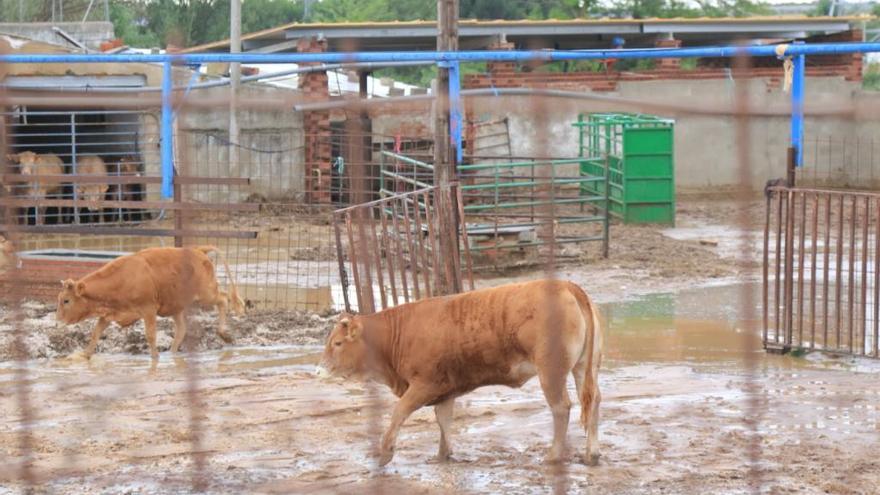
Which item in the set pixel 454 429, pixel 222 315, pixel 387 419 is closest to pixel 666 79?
pixel 222 315

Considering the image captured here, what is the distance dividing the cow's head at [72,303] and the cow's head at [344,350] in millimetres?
3986

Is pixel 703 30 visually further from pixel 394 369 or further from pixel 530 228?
pixel 394 369

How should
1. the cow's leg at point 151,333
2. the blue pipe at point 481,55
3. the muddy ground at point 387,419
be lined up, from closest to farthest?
the muddy ground at point 387,419
the blue pipe at point 481,55
the cow's leg at point 151,333

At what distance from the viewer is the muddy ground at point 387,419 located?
22.1ft

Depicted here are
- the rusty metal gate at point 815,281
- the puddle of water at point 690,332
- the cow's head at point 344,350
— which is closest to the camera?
the cow's head at point 344,350

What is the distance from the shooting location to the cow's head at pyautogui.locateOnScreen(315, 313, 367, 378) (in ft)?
25.2

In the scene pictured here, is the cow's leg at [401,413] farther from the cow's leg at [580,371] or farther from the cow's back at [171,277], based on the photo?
the cow's back at [171,277]

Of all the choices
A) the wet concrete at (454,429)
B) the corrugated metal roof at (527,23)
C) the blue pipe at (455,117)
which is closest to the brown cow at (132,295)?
the wet concrete at (454,429)

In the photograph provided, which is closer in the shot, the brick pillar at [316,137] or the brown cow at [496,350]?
the brown cow at [496,350]

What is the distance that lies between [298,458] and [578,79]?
64.3ft

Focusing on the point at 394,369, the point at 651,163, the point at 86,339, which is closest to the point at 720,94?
the point at 651,163

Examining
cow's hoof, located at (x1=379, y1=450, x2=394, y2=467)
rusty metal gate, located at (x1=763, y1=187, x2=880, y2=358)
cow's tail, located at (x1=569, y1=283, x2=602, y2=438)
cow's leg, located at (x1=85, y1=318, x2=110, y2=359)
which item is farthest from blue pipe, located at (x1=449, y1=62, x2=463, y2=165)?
cow's hoof, located at (x1=379, y1=450, x2=394, y2=467)

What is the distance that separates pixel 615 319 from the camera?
498 inches

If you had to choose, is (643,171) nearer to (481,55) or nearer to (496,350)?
(481,55)
